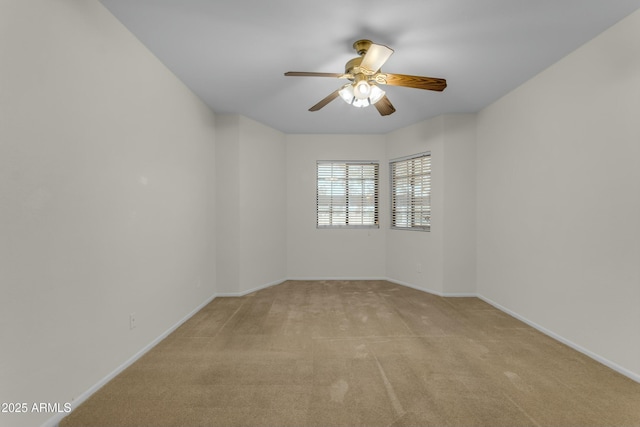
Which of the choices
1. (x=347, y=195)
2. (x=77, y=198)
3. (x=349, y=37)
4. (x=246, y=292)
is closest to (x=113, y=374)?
(x=77, y=198)

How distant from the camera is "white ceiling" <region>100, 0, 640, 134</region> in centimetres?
205

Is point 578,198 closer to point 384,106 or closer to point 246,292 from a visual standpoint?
point 384,106

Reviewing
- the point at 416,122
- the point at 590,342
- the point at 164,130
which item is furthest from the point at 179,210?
the point at 590,342

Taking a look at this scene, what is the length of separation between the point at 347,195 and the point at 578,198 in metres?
3.37

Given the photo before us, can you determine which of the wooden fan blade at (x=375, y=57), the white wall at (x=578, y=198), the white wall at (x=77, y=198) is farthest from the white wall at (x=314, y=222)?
the wooden fan blade at (x=375, y=57)

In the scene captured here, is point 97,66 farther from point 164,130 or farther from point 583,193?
point 583,193

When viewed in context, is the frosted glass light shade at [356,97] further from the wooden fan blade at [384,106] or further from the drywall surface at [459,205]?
the drywall surface at [459,205]

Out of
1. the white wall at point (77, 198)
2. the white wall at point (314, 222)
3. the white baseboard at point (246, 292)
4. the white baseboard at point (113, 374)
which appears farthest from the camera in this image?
the white wall at point (314, 222)

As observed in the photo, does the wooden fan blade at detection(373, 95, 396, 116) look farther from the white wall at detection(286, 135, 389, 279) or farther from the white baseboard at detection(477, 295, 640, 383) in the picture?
the white baseboard at detection(477, 295, 640, 383)

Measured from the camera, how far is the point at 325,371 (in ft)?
7.39

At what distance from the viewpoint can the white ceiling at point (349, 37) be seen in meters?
2.05

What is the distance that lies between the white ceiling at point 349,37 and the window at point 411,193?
4.76 feet

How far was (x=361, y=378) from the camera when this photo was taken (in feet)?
7.07

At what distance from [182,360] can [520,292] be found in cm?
354
